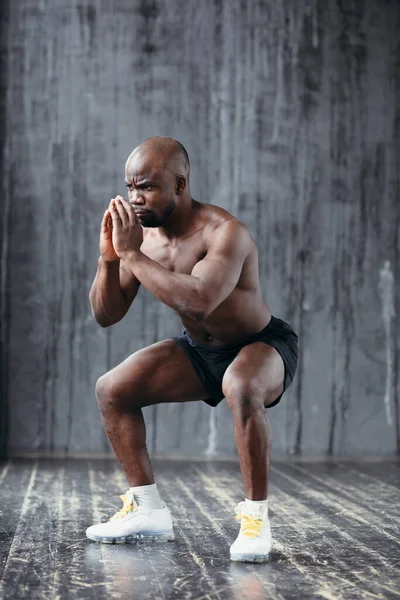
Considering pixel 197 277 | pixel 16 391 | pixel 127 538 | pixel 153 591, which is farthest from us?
pixel 16 391

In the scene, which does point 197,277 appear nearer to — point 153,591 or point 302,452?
point 153,591

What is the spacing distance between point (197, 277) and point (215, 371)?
1.16ft

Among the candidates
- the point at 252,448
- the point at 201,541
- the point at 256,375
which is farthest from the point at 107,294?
the point at 201,541

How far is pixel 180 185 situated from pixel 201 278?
0.35m

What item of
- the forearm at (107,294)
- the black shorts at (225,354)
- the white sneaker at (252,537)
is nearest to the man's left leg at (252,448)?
the white sneaker at (252,537)

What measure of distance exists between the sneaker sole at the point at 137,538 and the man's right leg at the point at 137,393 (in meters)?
0.15

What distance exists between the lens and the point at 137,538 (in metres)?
2.61

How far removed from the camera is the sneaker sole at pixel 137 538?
8.38 feet

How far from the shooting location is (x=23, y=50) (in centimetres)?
489

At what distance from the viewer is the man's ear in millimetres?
2552

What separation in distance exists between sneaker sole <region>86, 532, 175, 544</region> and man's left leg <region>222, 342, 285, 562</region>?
1.03 feet

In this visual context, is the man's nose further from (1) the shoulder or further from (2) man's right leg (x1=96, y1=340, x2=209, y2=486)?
(2) man's right leg (x1=96, y1=340, x2=209, y2=486)

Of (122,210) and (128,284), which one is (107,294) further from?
(122,210)

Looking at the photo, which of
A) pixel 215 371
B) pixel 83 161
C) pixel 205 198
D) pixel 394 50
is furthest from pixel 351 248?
pixel 215 371
